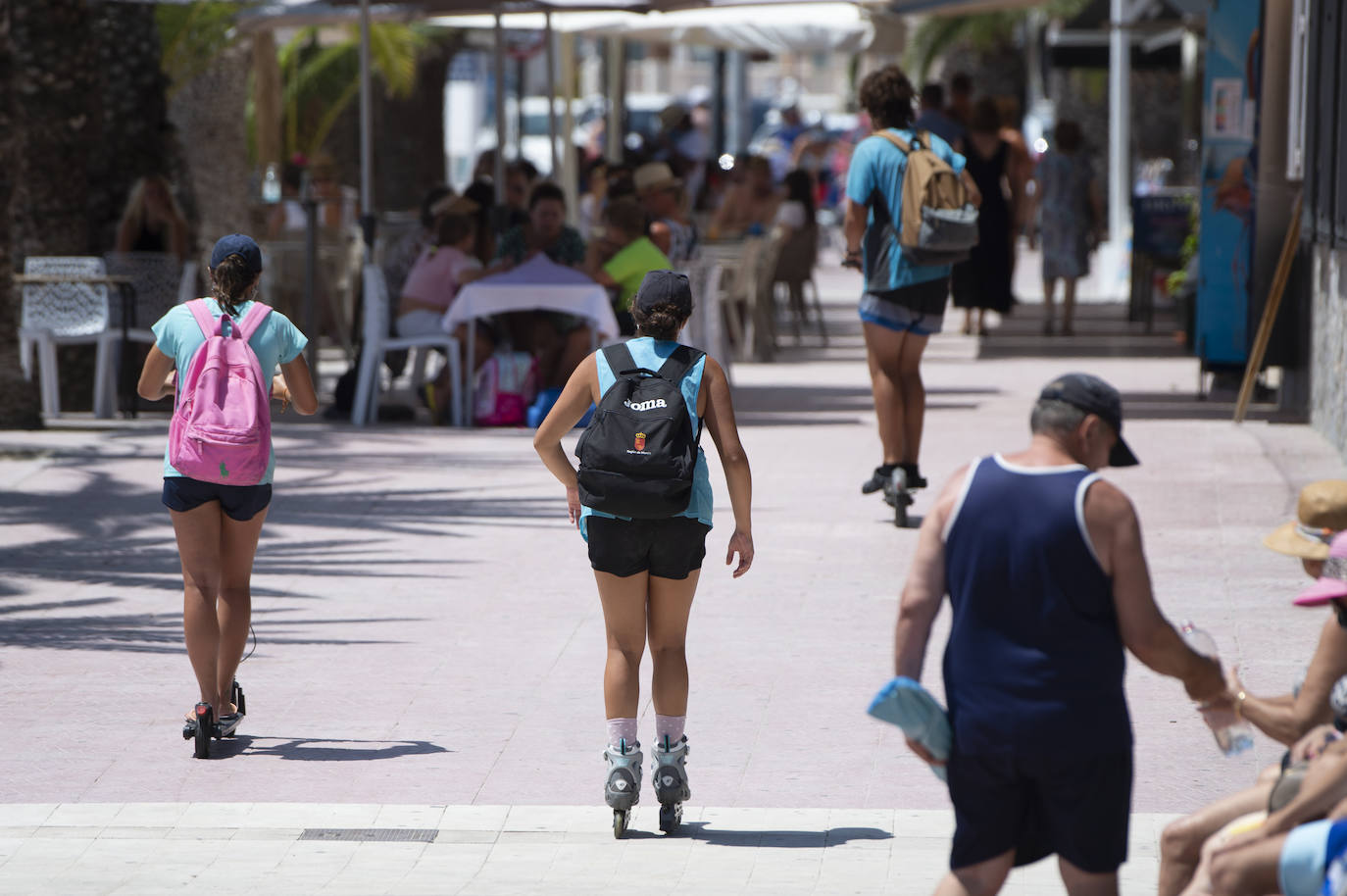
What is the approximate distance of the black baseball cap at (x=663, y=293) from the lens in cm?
524

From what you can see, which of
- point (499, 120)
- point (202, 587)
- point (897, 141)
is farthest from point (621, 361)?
point (499, 120)

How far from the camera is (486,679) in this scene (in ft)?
22.5

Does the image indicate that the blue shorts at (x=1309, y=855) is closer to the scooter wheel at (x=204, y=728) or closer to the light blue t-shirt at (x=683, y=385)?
the light blue t-shirt at (x=683, y=385)

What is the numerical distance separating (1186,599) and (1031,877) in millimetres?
3012

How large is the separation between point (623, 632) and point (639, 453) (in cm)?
49

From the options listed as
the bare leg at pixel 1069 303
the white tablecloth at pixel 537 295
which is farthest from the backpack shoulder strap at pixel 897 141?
the bare leg at pixel 1069 303

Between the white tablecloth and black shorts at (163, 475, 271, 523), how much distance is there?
6389mm

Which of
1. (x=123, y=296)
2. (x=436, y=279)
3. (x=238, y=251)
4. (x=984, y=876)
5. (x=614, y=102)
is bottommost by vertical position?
(x=984, y=876)

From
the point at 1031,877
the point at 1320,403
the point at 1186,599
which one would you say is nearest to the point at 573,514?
the point at 1031,877

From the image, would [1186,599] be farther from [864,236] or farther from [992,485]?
[992,485]

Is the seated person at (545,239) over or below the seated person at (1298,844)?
over

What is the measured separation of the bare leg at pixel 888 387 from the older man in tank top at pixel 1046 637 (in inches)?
213

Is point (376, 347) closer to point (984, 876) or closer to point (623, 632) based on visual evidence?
point (623, 632)

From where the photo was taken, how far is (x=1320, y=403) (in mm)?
11836
